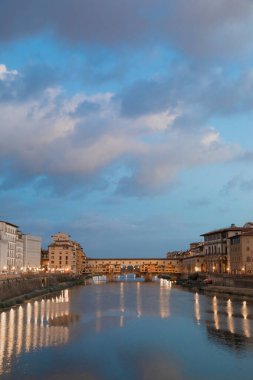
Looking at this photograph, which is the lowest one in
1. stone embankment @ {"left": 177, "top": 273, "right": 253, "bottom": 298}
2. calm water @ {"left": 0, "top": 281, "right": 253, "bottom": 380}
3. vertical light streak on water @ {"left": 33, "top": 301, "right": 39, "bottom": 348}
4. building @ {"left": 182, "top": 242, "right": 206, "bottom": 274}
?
calm water @ {"left": 0, "top": 281, "right": 253, "bottom": 380}

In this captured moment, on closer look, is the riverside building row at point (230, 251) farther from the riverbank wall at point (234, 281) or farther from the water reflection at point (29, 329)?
the water reflection at point (29, 329)

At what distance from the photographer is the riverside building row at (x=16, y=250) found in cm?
8954

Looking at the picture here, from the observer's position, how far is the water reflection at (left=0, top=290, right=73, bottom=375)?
2298 cm

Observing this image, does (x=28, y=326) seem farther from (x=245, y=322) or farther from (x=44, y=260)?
(x=44, y=260)

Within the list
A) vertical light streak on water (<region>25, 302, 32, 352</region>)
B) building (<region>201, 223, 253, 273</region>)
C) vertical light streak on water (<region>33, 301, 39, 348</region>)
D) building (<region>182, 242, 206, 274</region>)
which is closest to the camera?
vertical light streak on water (<region>25, 302, 32, 352</region>)

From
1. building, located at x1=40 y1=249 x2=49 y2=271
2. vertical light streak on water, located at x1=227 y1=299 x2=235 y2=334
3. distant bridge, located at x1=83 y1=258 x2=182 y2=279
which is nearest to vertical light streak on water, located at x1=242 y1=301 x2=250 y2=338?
vertical light streak on water, located at x1=227 y1=299 x2=235 y2=334

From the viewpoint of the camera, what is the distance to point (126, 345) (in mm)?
24562

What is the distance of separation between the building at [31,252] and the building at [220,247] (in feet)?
132

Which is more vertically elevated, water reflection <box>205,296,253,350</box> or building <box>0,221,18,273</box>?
building <box>0,221,18,273</box>

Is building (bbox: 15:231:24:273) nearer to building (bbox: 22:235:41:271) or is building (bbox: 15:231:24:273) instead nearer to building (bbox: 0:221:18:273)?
building (bbox: 22:235:41:271)

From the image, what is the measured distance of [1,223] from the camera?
302 feet

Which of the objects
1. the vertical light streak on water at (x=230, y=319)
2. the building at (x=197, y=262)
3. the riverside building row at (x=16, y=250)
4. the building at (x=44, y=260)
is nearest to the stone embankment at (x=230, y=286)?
the vertical light streak on water at (x=230, y=319)

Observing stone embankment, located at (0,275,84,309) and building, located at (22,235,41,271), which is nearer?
stone embankment, located at (0,275,84,309)

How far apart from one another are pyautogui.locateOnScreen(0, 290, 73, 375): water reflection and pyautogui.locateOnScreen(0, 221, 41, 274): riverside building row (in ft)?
150
